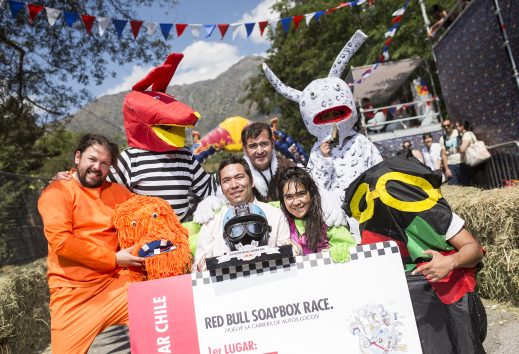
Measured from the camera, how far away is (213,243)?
2438 mm

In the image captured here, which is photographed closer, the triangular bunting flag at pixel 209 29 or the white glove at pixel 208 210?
the white glove at pixel 208 210

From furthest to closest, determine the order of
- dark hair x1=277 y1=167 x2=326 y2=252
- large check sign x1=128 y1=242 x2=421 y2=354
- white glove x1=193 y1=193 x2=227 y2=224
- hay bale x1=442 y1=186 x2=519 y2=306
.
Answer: hay bale x1=442 y1=186 x2=519 y2=306, white glove x1=193 y1=193 x2=227 y2=224, dark hair x1=277 y1=167 x2=326 y2=252, large check sign x1=128 y1=242 x2=421 y2=354

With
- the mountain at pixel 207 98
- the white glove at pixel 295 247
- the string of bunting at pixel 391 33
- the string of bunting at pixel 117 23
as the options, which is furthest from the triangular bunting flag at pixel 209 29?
the mountain at pixel 207 98

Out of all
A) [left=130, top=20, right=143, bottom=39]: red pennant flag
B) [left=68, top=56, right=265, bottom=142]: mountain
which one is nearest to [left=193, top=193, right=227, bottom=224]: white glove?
[left=130, top=20, right=143, bottom=39]: red pennant flag

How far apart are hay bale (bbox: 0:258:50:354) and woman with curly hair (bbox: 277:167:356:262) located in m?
2.98

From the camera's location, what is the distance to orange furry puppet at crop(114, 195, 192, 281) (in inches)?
97.7

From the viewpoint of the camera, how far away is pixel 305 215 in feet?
8.30

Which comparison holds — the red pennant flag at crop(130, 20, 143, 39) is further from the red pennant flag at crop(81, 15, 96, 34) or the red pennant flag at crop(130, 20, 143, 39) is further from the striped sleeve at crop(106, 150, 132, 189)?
the striped sleeve at crop(106, 150, 132, 189)

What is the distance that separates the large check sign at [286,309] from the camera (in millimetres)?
1983

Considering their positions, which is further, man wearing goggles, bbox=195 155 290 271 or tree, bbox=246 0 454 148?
tree, bbox=246 0 454 148

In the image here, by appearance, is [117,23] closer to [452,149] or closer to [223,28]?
[223,28]

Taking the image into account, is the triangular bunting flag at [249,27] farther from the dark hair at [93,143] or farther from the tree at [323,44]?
the tree at [323,44]

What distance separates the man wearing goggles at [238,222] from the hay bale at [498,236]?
7.07 ft

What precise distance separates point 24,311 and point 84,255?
8.48 ft
